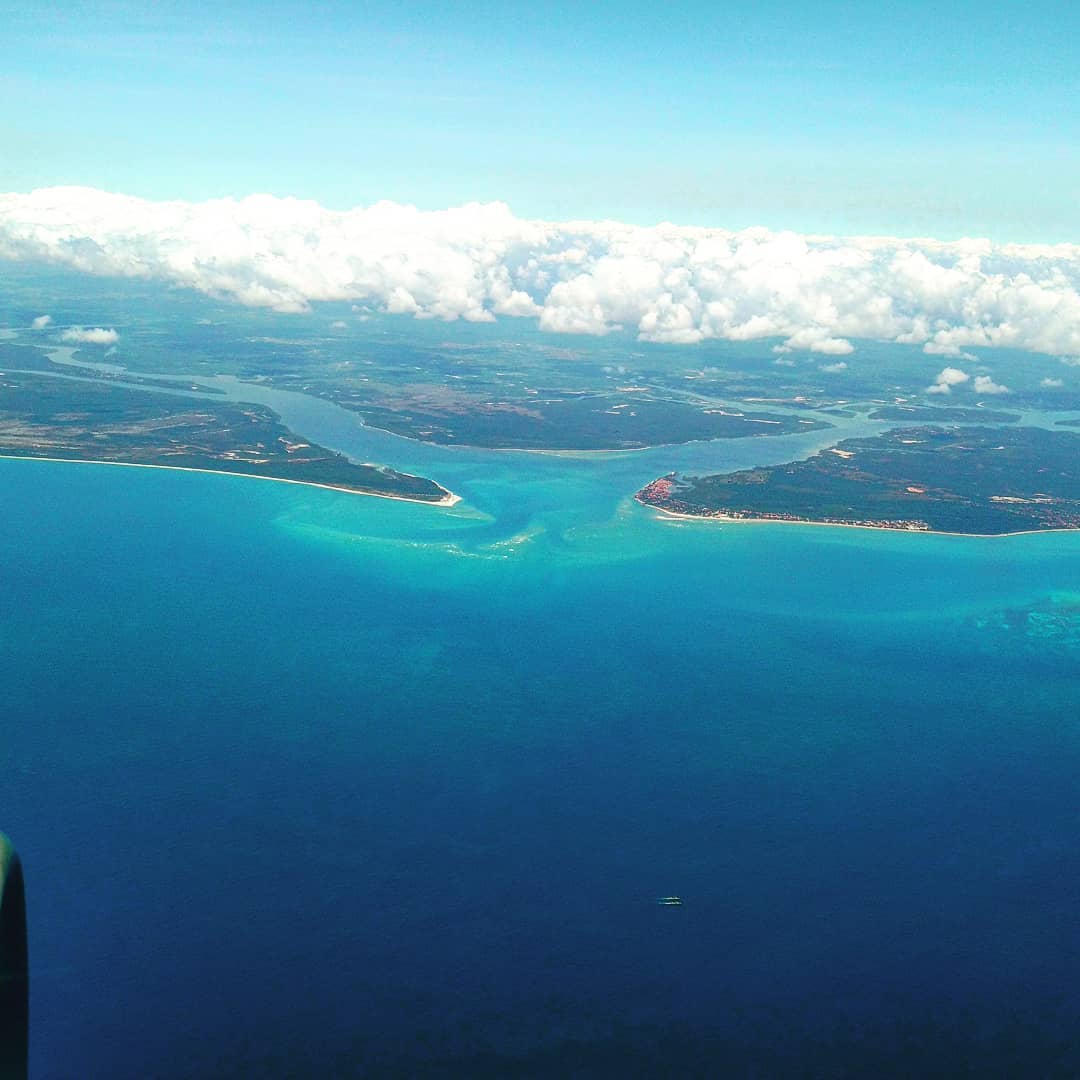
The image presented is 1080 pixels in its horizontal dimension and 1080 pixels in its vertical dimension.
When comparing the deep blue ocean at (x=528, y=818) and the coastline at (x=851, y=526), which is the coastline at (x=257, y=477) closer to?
the coastline at (x=851, y=526)

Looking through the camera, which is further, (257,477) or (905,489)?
(905,489)

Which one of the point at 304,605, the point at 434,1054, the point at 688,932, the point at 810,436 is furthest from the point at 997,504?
the point at 434,1054

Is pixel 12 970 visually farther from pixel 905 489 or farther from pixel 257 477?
pixel 905 489

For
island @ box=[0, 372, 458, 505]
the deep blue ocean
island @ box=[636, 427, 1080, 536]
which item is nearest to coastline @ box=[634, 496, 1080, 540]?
island @ box=[636, 427, 1080, 536]

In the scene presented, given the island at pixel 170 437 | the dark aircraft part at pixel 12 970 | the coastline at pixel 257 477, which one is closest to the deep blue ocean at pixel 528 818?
the dark aircraft part at pixel 12 970

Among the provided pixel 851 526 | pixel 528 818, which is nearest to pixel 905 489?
pixel 851 526
